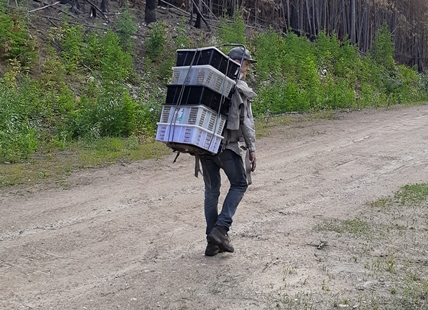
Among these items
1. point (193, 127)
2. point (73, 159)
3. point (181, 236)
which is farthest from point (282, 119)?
point (193, 127)

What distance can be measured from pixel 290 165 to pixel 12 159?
4821 millimetres

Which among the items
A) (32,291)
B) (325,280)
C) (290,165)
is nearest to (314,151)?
(290,165)

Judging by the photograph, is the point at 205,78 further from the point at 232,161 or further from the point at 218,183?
the point at 218,183

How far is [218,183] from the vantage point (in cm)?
524

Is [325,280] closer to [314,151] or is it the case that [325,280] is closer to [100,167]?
[100,167]

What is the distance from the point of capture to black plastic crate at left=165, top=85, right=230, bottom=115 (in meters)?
4.69

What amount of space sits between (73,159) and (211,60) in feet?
18.3

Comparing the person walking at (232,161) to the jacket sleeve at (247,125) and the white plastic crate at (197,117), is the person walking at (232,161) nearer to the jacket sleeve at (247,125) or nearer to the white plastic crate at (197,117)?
the jacket sleeve at (247,125)

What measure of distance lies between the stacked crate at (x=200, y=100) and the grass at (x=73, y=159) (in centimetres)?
412

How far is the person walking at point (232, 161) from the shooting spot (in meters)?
4.95

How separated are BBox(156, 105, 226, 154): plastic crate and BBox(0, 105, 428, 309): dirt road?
1178mm

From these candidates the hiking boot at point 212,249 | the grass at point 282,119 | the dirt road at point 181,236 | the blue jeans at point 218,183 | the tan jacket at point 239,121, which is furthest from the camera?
the grass at point 282,119

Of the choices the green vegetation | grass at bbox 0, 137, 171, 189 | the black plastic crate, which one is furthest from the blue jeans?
the green vegetation

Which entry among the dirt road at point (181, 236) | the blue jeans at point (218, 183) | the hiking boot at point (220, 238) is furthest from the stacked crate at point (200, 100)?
the dirt road at point (181, 236)
